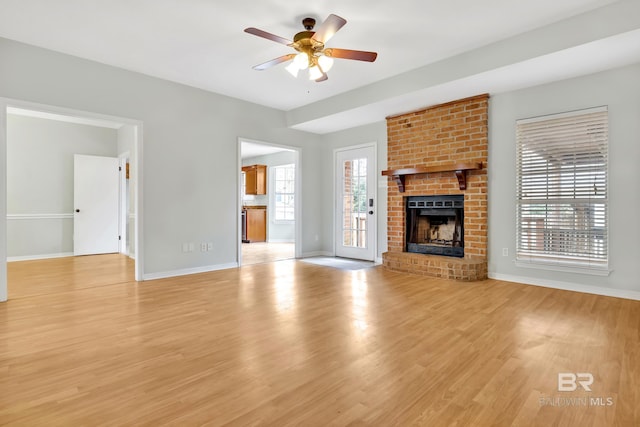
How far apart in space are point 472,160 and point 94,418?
15.5ft

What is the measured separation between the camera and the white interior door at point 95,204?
21.7ft

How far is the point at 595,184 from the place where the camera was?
3754 millimetres

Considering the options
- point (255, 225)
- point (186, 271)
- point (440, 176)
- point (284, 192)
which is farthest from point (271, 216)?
point (440, 176)

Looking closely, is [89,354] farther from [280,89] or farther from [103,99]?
[280,89]

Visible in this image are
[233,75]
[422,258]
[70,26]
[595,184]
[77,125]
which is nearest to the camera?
[70,26]

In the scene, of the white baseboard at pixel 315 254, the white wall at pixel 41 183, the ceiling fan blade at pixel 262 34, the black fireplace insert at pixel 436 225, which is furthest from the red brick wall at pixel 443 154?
the white wall at pixel 41 183

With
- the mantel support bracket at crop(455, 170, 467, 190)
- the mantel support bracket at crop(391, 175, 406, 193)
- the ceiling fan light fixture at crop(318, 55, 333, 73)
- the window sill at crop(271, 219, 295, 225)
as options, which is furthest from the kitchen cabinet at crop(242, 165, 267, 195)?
the ceiling fan light fixture at crop(318, 55, 333, 73)

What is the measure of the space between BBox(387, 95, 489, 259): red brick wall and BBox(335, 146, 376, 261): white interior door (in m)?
0.44

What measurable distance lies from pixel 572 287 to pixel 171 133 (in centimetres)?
550

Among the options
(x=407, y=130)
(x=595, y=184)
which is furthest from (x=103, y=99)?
(x=595, y=184)

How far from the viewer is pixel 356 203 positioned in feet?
20.7

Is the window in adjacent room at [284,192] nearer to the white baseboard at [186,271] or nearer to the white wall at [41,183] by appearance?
the white baseboard at [186,271]

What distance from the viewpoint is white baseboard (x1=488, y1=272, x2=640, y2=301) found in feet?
11.7

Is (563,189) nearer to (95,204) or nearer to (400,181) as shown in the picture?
(400,181)
